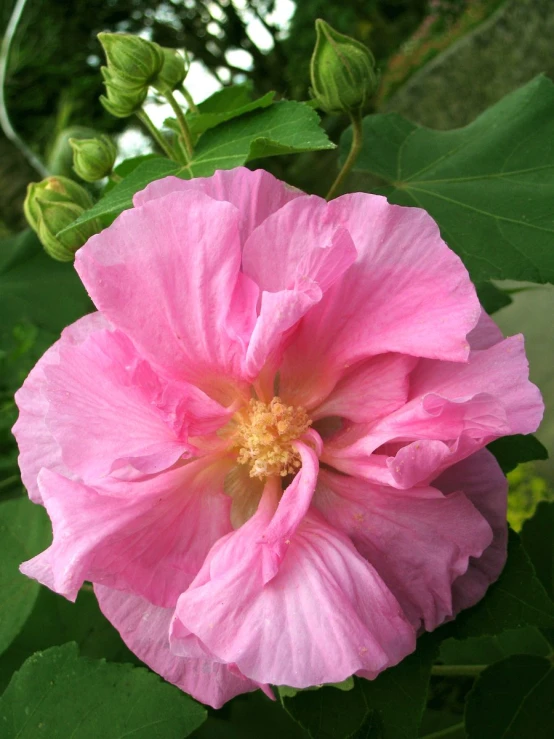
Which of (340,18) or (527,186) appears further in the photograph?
(340,18)

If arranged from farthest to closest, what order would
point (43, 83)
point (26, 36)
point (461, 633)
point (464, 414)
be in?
point (43, 83) < point (26, 36) < point (461, 633) < point (464, 414)

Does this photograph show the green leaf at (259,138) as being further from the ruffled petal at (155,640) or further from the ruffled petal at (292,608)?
the ruffled petal at (155,640)

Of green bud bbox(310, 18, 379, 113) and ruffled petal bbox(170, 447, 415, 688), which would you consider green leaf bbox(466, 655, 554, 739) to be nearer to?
ruffled petal bbox(170, 447, 415, 688)

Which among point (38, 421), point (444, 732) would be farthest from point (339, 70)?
point (444, 732)

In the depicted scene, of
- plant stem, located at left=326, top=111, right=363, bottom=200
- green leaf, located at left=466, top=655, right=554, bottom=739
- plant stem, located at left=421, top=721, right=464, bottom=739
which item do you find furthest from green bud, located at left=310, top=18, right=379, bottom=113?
plant stem, located at left=421, top=721, right=464, bottom=739

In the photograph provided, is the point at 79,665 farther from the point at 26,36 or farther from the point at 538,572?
the point at 26,36

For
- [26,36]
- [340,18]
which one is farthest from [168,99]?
[340,18]

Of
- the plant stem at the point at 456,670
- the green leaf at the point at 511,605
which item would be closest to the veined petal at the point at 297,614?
the green leaf at the point at 511,605

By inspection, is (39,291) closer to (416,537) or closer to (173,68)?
(173,68)
